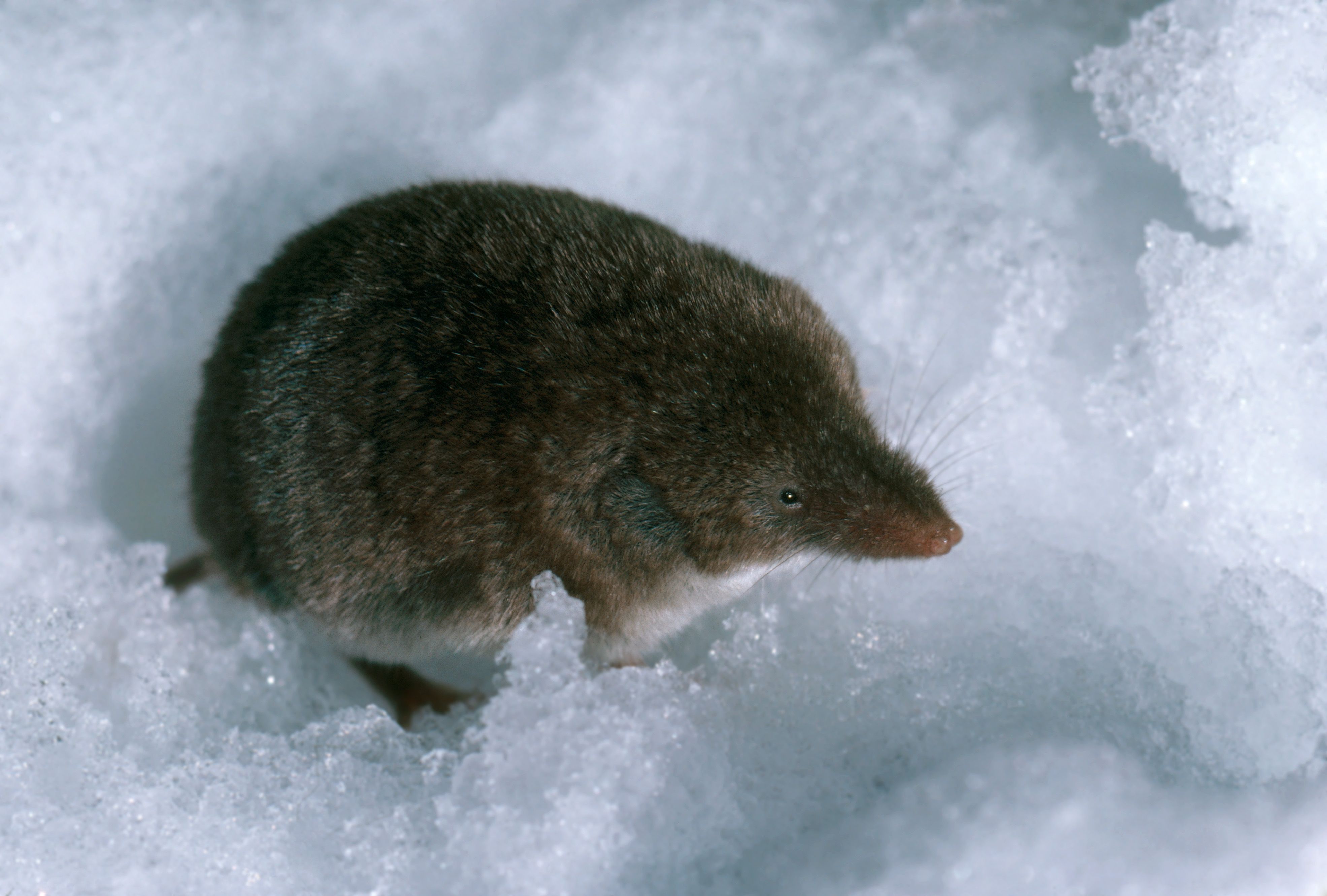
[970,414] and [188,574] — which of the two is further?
[188,574]

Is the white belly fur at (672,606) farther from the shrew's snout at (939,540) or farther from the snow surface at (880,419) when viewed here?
the shrew's snout at (939,540)

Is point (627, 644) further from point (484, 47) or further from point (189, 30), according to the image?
point (189, 30)

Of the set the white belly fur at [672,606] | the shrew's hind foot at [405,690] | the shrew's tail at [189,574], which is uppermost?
the white belly fur at [672,606]

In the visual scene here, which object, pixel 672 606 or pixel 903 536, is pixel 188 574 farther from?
pixel 903 536

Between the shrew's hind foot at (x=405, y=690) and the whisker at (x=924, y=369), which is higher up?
the whisker at (x=924, y=369)

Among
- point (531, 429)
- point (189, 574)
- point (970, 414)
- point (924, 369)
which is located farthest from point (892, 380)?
point (189, 574)

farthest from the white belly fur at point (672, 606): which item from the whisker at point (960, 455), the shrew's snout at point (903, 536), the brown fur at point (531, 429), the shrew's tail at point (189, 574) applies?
the shrew's tail at point (189, 574)

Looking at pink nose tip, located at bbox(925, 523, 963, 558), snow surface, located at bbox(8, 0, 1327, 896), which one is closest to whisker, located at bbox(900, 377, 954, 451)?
snow surface, located at bbox(8, 0, 1327, 896)
